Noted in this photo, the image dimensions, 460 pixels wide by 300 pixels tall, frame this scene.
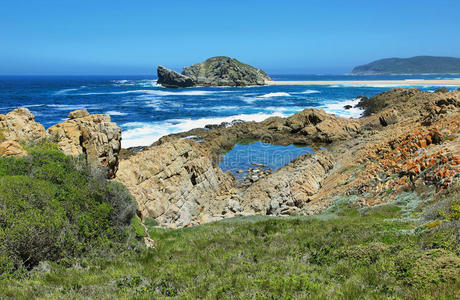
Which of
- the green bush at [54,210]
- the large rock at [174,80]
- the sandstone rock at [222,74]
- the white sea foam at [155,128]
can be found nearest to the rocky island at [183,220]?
the green bush at [54,210]

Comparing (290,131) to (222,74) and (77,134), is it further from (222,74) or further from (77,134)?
(222,74)

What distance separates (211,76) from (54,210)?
460ft

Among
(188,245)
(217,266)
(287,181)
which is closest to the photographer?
(217,266)

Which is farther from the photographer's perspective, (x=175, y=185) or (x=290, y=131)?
(x=290, y=131)

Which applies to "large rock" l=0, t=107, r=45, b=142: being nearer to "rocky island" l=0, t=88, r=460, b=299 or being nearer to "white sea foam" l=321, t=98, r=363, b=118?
"rocky island" l=0, t=88, r=460, b=299

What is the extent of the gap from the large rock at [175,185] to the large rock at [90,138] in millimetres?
1564

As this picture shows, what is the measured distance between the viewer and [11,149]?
10.5 metres

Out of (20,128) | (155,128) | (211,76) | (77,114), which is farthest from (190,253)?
(211,76)

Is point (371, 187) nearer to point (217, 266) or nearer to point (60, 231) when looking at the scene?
point (217, 266)

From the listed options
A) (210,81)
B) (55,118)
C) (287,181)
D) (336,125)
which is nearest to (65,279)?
(287,181)

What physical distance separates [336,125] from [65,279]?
38.2m

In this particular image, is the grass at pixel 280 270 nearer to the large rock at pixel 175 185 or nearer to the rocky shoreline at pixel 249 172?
the rocky shoreline at pixel 249 172

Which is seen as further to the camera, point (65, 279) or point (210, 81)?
point (210, 81)

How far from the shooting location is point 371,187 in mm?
15195
